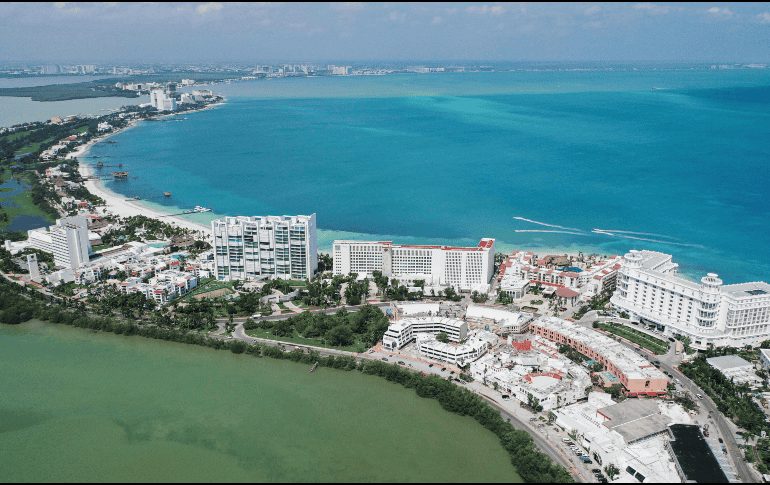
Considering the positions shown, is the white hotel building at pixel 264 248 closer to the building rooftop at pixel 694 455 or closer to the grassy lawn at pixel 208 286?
the grassy lawn at pixel 208 286

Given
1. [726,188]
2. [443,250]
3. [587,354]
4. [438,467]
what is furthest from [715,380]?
[726,188]

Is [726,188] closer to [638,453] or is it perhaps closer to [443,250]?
[443,250]

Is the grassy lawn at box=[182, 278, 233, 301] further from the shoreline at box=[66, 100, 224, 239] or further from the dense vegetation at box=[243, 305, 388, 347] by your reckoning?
the shoreline at box=[66, 100, 224, 239]

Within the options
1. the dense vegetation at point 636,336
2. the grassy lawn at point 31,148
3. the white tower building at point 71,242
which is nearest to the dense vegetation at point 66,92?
the grassy lawn at point 31,148

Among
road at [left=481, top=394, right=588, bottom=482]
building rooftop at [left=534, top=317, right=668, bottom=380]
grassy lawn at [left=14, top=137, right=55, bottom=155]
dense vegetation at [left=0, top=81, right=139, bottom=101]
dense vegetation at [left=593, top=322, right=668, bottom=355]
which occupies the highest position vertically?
dense vegetation at [left=0, top=81, right=139, bottom=101]

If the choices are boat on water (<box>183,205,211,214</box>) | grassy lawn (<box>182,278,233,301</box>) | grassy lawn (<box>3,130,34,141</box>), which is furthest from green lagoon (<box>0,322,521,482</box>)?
grassy lawn (<box>3,130,34,141</box>)
